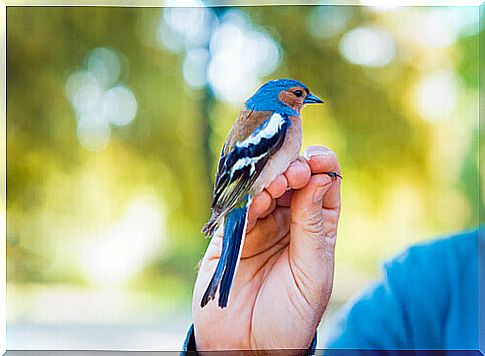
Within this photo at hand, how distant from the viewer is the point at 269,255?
3354 millimetres

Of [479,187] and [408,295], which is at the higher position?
[479,187]

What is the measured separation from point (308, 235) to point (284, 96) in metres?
0.69

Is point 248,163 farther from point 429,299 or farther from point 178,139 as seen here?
point 429,299

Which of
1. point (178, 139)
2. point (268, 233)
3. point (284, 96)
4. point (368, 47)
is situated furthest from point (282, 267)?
point (368, 47)

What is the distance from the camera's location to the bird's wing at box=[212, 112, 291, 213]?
10.6ft

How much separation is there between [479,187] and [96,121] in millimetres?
2081

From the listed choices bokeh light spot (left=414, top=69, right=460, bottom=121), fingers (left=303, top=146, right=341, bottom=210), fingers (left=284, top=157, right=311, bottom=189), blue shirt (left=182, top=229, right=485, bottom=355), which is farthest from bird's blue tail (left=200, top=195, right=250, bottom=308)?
bokeh light spot (left=414, top=69, right=460, bottom=121)

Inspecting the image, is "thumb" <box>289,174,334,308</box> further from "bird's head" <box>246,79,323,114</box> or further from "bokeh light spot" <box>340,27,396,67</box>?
"bokeh light spot" <box>340,27,396,67</box>

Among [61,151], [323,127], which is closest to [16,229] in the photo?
[61,151]

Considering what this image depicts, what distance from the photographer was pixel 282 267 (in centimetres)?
327

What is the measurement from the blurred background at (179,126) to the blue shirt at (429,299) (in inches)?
4.0

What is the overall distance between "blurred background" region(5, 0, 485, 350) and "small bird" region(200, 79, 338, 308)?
37 centimetres

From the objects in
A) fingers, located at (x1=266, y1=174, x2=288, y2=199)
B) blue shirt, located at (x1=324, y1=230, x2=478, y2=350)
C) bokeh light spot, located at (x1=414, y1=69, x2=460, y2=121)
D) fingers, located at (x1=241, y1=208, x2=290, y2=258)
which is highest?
bokeh light spot, located at (x1=414, y1=69, x2=460, y2=121)

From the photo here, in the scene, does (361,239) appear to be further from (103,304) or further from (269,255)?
(103,304)
